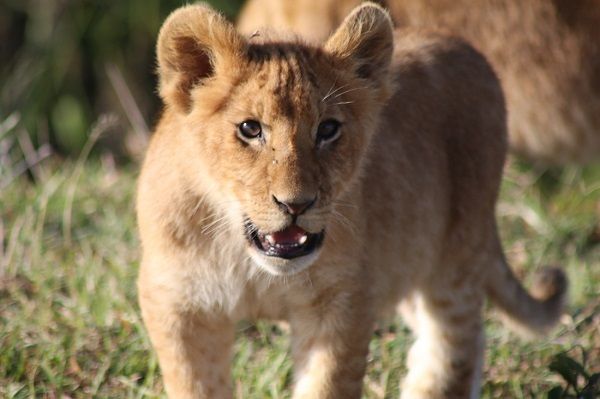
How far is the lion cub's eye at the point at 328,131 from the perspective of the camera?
11.5ft

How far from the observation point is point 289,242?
3.48 meters

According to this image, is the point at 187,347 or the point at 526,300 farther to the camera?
the point at 526,300

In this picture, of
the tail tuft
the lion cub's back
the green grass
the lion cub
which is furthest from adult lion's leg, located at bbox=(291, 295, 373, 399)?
the tail tuft

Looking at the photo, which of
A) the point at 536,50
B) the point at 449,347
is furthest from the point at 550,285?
the point at 536,50

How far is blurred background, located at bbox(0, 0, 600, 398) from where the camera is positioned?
432 centimetres

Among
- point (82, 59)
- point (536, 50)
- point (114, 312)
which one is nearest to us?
Result: point (114, 312)

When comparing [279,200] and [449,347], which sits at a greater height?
[279,200]

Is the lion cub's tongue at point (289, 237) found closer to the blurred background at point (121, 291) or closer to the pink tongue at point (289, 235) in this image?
the pink tongue at point (289, 235)

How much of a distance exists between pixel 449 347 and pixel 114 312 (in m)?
1.31

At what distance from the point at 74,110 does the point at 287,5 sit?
3.40 metres

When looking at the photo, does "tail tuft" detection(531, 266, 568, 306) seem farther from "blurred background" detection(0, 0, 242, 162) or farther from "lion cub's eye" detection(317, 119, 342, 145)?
"blurred background" detection(0, 0, 242, 162)

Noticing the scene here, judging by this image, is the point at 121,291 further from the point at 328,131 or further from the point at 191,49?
the point at 328,131

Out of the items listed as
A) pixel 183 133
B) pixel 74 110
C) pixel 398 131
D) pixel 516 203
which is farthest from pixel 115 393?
pixel 74 110

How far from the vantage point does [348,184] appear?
12.0 ft
